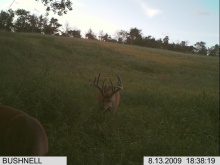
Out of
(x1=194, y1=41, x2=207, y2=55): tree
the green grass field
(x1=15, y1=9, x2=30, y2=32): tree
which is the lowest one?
the green grass field

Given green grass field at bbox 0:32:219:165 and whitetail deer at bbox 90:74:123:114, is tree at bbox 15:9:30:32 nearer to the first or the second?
green grass field at bbox 0:32:219:165

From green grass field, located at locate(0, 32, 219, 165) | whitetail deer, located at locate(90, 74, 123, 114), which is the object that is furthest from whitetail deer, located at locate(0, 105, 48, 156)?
whitetail deer, located at locate(90, 74, 123, 114)

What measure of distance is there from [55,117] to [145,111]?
123 inches

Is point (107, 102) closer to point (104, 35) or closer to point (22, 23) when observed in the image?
point (22, 23)

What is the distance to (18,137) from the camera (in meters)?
4.30

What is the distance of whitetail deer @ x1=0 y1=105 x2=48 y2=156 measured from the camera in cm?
430

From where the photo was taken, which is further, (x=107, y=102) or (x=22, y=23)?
(x=22, y=23)

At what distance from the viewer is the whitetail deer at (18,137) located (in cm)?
430

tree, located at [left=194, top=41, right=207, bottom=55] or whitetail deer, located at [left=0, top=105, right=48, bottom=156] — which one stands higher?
tree, located at [left=194, top=41, right=207, bottom=55]

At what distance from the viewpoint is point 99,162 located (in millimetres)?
5930

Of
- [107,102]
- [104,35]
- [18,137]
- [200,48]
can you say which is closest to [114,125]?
[107,102]

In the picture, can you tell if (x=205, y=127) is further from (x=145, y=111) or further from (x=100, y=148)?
(x=100, y=148)

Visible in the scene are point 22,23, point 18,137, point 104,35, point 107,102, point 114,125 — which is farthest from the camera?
point 104,35

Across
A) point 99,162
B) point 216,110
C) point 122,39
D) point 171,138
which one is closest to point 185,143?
point 171,138
